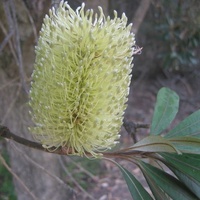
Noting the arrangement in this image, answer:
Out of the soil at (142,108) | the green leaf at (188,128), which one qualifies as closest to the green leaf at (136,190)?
the green leaf at (188,128)

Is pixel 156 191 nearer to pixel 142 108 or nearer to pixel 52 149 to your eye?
pixel 52 149

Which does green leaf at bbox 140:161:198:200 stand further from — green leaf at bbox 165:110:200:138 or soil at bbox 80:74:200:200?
soil at bbox 80:74:200:200

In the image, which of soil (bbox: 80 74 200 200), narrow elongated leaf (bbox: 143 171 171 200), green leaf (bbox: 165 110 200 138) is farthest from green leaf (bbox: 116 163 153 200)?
soil (bbox: 80 74 200 200)

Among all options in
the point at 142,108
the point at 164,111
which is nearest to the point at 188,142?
the point at 164,111

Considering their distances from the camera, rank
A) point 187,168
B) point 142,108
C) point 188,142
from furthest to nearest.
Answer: point 142,108
point 187,168
point 188,142

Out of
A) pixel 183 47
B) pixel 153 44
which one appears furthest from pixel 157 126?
pixel 153 44
